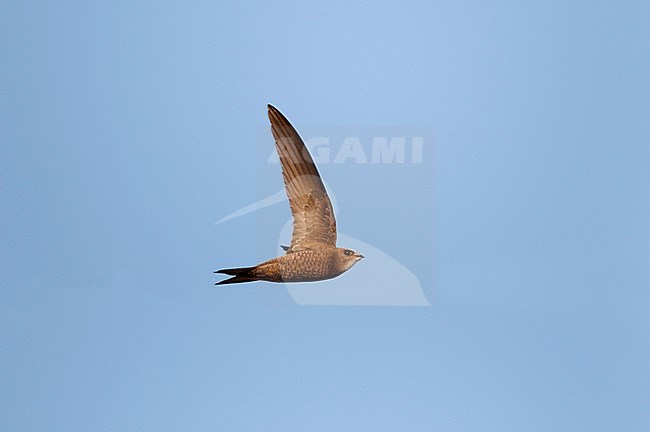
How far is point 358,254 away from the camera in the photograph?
6.28 m

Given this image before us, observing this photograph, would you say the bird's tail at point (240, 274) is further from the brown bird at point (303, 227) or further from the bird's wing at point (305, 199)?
the bird's wing at point (305, 199)

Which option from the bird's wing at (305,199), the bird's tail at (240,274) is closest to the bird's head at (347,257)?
the bird's wing at (305,199)

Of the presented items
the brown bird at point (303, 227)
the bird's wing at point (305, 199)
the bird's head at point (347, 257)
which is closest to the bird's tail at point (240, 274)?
the brown bird at point (303, 227)

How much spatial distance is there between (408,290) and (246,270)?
1719 mm

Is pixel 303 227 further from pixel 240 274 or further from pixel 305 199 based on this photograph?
pixel 240 274

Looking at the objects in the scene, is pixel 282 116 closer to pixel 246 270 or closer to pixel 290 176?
pixel 290 176

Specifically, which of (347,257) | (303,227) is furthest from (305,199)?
(347,257)

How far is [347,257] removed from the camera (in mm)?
6250

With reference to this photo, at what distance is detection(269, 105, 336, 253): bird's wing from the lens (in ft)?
20.6

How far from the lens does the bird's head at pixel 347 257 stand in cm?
623

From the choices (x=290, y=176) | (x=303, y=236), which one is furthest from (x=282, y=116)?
(x=303, y=236)

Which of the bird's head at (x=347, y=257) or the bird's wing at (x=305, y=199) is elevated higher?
the bird's wing at (x=305, y=199)

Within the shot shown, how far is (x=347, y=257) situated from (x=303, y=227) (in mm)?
451

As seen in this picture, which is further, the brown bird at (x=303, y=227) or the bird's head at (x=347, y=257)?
the bird's head at (x=347, y=257)
